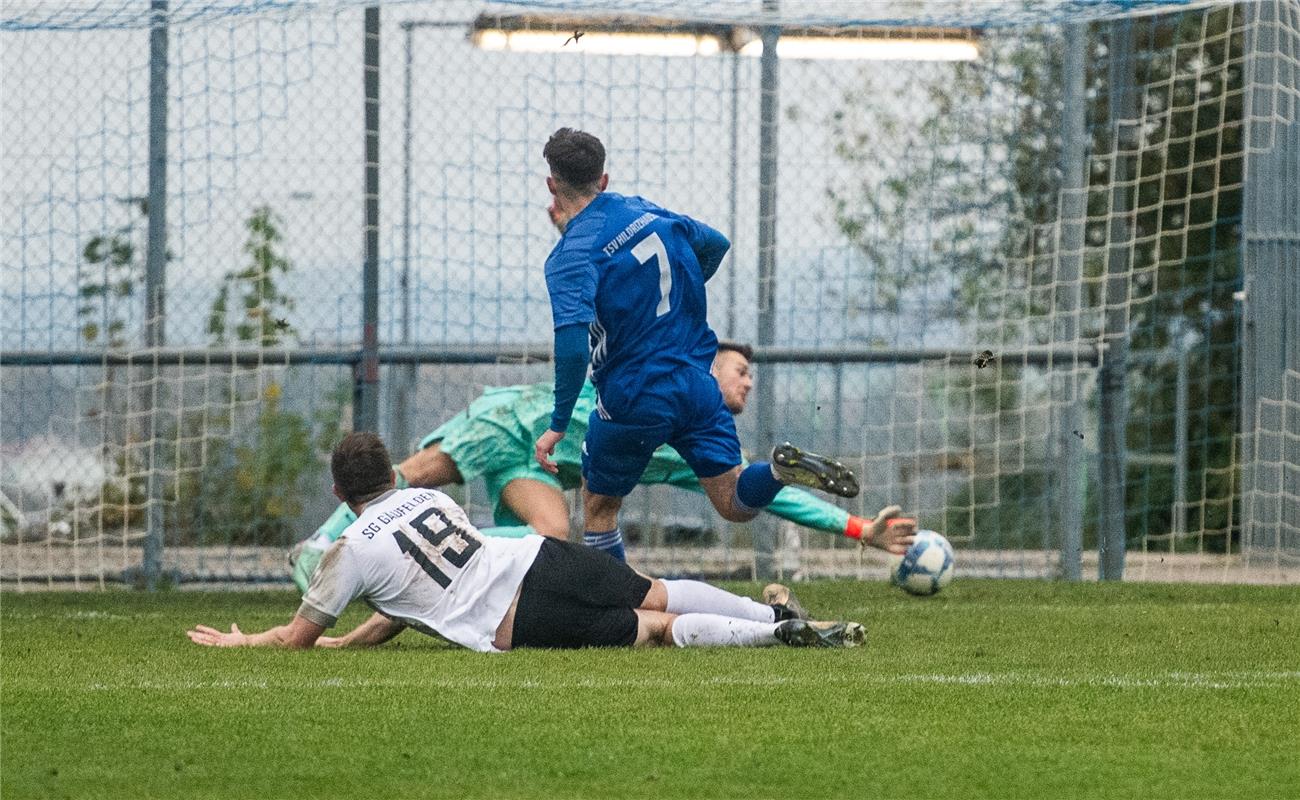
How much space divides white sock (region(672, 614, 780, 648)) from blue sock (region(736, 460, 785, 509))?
658 millimetres

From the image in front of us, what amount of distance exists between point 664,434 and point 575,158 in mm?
1111

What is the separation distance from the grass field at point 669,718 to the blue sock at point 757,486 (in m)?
0.68

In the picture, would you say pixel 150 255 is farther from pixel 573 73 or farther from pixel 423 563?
pixel 423 563

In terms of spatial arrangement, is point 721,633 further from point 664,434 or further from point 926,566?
point 926,566

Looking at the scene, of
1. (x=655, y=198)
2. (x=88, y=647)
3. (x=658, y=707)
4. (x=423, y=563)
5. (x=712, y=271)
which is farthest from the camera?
(x=655, y=198)

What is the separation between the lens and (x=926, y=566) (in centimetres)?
876

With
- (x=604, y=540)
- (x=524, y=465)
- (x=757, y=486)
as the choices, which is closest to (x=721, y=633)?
(x=757, y=486)

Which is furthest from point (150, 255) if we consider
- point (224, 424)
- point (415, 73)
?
point (415, 73)

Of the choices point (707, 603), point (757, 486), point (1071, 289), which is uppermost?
point (1071, 289)

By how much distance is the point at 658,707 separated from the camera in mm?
4918

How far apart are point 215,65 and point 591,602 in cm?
537

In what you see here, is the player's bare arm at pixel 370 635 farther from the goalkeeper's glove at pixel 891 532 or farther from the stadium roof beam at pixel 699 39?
the stadium roof beam at pixel 699 39

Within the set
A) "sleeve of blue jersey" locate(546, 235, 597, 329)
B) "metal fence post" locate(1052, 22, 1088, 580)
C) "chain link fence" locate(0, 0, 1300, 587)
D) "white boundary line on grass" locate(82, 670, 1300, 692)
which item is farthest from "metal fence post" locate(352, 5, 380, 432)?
"white boundary line on grass" locate(82, 670, 1300, 692)

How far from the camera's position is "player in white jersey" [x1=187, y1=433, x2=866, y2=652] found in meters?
6.27
